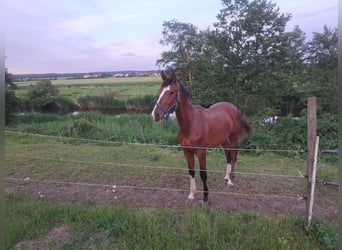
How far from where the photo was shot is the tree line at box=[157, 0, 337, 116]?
7.28 m

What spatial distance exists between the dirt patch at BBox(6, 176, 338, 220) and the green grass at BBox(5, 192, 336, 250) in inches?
12.2

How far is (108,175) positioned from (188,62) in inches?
196

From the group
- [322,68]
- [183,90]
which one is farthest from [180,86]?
[322,68]

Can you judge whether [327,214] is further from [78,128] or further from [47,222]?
[78,128]

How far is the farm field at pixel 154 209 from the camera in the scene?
99.1 inches

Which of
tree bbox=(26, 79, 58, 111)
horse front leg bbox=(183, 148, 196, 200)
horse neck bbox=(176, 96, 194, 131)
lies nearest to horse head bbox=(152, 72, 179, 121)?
horse neck bbox=(176, 96, 194, 131)

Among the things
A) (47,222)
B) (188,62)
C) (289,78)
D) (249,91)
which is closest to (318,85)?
(289,78)

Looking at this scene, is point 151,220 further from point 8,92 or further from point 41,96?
point 41,96

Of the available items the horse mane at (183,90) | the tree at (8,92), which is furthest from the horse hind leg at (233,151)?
the tree at (8,92)

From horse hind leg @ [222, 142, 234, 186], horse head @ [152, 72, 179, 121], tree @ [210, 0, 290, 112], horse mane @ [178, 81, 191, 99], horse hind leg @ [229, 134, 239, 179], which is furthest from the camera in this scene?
tree @ [210, 0, 290, 112]

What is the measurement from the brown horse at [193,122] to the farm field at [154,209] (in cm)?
44

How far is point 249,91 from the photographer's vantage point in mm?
7656

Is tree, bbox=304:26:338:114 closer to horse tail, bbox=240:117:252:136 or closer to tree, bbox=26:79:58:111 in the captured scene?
horse tail, bbox=240:117:252:136

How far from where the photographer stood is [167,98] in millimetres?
2984
